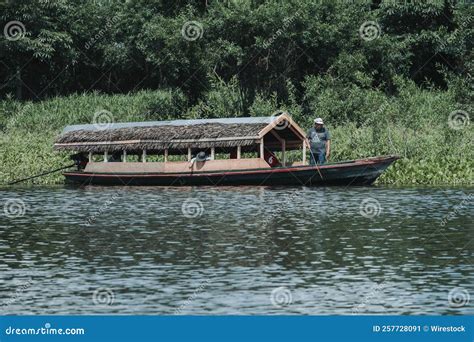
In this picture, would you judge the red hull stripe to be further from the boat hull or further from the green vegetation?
the green vegetation

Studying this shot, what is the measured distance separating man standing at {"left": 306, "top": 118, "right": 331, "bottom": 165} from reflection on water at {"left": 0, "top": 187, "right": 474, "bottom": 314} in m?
3.47

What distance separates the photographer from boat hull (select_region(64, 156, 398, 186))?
33.0m

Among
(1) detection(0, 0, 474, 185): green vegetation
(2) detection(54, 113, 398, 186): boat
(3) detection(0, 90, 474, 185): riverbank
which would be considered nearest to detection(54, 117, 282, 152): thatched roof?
(2) detection(54, 113, 398, 186): boat

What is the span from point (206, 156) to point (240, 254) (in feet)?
54.8

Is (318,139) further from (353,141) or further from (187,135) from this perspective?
(353,141)

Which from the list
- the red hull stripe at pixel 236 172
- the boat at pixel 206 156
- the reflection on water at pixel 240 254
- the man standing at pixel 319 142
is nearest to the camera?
the reflection on water at pixel 240 254

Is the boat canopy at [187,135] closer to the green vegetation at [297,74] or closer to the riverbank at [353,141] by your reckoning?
the riverbank at [353,141]

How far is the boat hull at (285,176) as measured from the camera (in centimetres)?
3300

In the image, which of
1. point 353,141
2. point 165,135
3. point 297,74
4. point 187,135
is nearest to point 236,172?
point 187,135

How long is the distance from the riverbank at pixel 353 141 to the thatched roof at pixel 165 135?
1.86 metres

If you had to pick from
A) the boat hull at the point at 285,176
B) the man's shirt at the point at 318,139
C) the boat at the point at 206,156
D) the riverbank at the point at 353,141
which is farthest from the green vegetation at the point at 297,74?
the man's shirt at the point at 318,139

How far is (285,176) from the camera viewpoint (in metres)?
33.8

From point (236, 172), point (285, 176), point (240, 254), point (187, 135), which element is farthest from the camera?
point (187, 135)

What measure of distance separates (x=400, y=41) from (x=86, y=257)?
33915 millimetres
